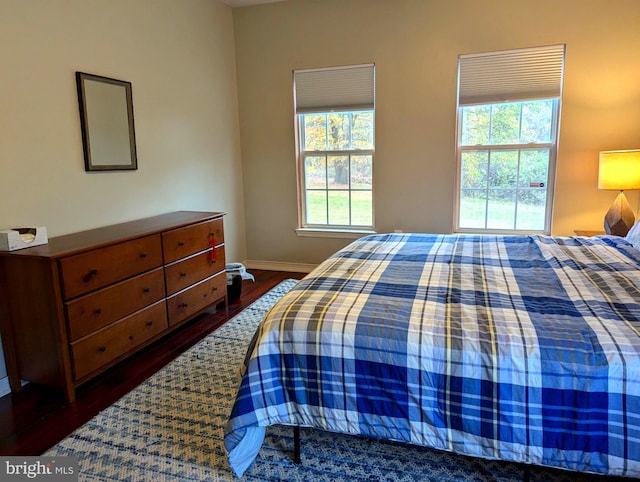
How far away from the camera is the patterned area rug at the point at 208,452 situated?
68.7 inches

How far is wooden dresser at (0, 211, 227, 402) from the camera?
7.27ft

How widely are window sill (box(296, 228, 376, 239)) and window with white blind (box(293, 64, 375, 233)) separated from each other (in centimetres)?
4

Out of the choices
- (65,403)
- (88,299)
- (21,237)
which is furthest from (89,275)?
(65,403)

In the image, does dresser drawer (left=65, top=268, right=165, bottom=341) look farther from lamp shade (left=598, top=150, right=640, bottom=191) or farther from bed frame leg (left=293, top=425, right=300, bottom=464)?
lamp shade (left=598, top=150, right=640, bottom=191)

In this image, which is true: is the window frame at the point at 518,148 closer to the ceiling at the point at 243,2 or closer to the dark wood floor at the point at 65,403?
the ceiling at the point at 243,2

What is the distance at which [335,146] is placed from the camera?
14.5 ft

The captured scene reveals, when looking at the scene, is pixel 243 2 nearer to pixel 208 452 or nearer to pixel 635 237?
pixel 635 237

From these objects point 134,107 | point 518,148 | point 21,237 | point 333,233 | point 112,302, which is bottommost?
point 112,302

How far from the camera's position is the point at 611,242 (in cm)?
271

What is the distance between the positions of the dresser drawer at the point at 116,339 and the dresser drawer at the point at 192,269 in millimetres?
190

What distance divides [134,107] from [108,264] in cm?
140

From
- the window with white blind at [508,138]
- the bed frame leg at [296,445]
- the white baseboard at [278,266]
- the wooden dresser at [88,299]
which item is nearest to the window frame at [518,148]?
the window with white blind at [508,138]

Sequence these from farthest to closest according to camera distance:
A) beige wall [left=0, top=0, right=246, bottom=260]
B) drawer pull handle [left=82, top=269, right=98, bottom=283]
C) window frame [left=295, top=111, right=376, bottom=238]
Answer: window frame [left=295, top=111, right=376, bottom=238]
beige wall [left=0, top=0, right=246, bottom=260]
drawer pull handle [left=82, top=269, right=98, bottom=283]

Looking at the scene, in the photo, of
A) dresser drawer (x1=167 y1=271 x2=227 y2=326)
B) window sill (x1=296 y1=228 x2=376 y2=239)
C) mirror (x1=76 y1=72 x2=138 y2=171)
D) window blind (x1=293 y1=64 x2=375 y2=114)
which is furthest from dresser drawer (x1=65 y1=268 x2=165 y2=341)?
window blind (x1=293 y1=64 x2=375 y2=114)
